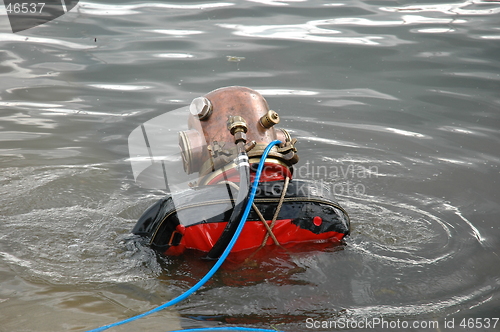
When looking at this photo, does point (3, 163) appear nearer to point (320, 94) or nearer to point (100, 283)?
point (100, 283)

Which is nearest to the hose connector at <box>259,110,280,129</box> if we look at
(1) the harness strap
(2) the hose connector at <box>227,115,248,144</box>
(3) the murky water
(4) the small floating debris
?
(2) the hose connector at <box>227,115,248,144</box>

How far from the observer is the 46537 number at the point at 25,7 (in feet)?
28.5

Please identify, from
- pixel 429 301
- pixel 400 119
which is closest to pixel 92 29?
pixel 400 119

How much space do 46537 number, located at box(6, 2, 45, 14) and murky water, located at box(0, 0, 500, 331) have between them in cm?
55

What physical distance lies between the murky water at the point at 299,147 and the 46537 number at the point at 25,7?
0.55 m

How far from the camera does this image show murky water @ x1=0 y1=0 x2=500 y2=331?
268 cm

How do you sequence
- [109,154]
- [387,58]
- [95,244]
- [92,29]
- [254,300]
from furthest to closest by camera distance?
1. [92,29]
2. [387,58]
3. [109,154]
4. [95,244]
5. [254,300]

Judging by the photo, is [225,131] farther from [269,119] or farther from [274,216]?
[274,216]

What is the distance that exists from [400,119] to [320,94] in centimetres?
108

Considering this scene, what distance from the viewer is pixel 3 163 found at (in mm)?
4445

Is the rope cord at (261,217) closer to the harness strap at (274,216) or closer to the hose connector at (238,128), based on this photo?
the harness strap at (274,216)

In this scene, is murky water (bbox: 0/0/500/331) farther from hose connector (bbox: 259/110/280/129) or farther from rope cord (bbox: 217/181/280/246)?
hose connector (bbox: 259/110/280/129)

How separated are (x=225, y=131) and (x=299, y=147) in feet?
6.84

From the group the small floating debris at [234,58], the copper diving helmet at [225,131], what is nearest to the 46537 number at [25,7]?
the small floating debris at [234,58]
